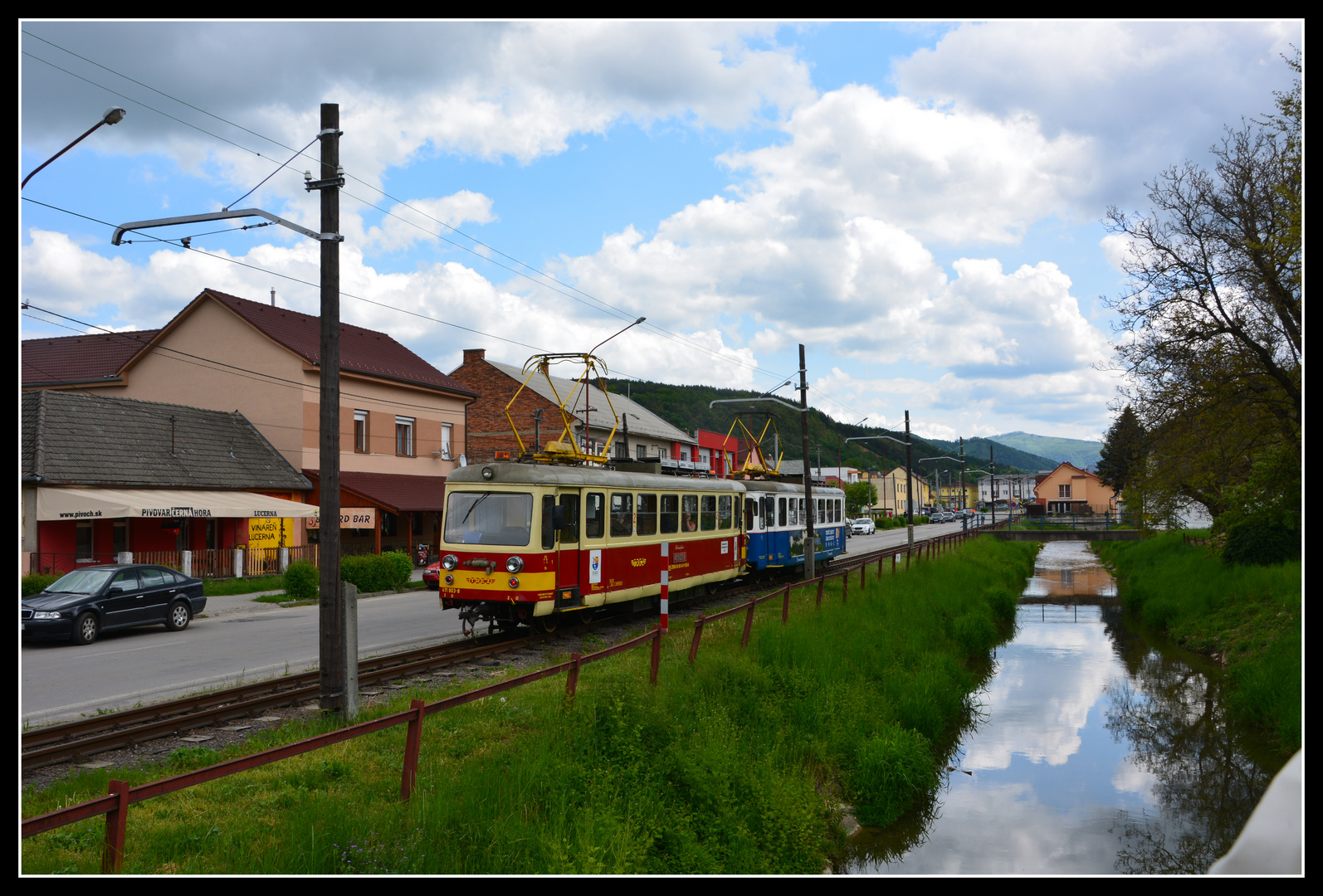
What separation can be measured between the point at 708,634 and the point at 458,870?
7.80m

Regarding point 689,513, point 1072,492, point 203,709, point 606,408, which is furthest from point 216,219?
point 1072,492

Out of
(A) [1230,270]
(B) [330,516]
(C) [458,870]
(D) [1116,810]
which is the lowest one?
(D) [1116,810]

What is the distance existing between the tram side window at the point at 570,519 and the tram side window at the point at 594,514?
0.72ft

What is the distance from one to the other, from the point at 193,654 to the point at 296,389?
19835 mm

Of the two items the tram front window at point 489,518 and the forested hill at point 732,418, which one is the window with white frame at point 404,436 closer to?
the tram front window at point 489,518

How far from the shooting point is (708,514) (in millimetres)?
20609

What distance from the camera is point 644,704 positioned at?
328 inches

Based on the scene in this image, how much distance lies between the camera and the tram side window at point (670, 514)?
18.1m

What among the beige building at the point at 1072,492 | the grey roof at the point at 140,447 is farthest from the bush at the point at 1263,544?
the beige building at the point at 1072,492

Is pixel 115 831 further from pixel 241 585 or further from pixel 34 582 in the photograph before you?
pixel 241 585

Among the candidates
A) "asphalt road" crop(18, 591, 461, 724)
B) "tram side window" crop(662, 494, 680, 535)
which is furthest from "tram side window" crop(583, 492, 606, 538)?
"asphalt road" crop(18, 591, 461, 724)

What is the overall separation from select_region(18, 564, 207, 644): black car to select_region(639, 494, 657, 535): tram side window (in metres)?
9.62

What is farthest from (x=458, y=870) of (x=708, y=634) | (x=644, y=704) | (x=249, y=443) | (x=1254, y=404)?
(x=249, y=443)

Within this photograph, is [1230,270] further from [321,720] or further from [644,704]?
[321,720]
